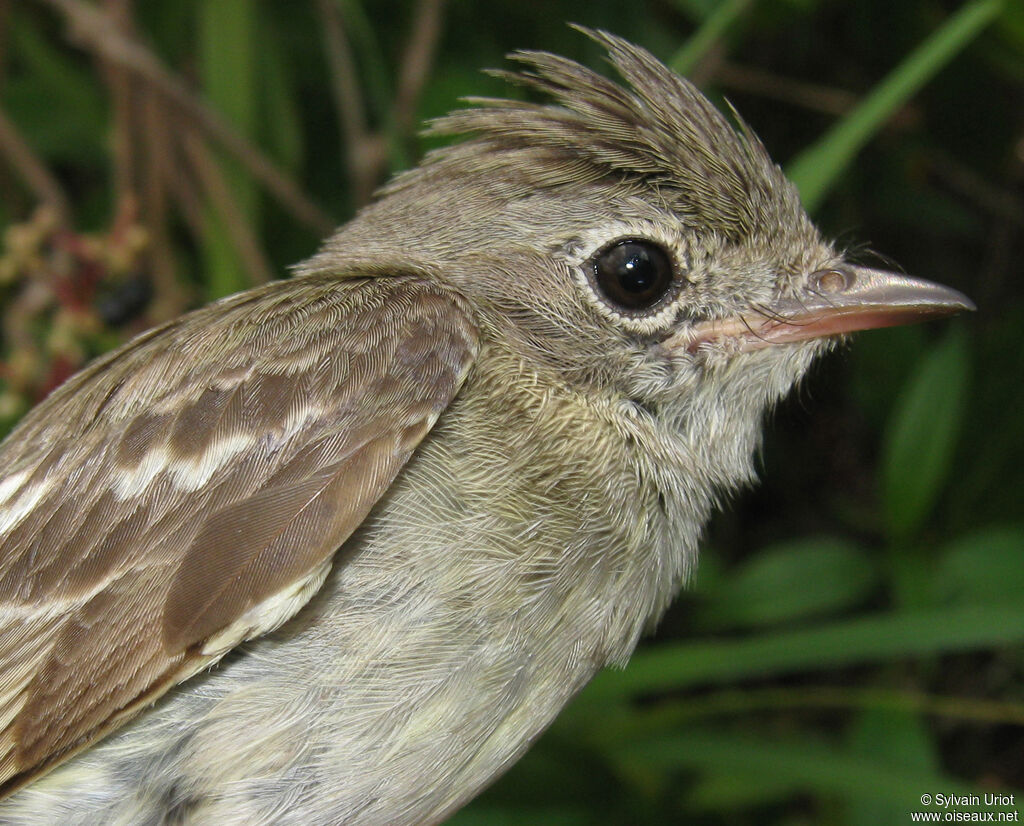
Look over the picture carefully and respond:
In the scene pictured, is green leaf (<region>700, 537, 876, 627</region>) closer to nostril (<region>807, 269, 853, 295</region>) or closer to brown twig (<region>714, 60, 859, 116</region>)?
nostril (<region>807, 269, 853, 295</region>)

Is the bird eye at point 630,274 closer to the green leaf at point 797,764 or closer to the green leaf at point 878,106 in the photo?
the green leaf at point 878,106

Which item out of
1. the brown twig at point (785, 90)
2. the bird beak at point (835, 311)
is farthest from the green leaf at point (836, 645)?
the brown twig at point (785, 90)

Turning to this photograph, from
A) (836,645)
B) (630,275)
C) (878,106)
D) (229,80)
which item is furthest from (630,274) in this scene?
(229,80)

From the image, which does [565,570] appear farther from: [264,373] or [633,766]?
[633,766]

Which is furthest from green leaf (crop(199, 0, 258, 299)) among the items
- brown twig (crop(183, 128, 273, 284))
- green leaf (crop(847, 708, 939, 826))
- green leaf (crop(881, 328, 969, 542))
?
green leaf (crop(847, 708, 939, 826))

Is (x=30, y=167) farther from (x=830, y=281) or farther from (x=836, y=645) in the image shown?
(x=836, y=645)

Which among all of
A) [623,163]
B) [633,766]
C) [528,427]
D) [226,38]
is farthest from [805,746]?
[226,38]
